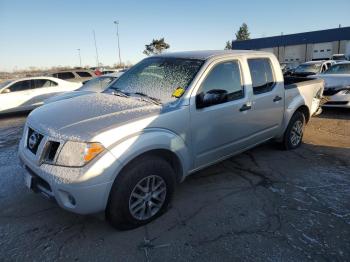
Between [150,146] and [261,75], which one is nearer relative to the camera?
[150,146]

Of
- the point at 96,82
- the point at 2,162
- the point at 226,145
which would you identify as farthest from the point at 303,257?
the point at 96,82

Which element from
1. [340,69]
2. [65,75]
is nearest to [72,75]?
[65,75]

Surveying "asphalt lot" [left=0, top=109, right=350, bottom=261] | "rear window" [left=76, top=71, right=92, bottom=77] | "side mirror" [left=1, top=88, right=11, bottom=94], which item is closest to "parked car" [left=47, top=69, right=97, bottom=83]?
"rear window" [left=76, top=71, right=92, bottom=77]

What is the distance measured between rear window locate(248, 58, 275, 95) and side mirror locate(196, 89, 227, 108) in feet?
2.76

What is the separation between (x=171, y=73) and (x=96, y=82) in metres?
7.36

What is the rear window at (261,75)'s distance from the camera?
4.41 m

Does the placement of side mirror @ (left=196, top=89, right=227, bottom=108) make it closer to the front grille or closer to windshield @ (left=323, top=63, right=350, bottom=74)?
the front grille

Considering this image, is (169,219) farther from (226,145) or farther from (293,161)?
(293,161)

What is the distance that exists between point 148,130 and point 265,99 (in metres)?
2.19

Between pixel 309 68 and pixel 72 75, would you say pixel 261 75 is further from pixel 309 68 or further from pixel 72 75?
pixel 72 75

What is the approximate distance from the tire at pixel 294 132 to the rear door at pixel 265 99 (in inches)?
18.1

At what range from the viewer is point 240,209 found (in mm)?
3621

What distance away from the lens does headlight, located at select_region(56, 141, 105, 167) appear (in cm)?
275

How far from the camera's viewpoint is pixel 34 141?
3193 mm
